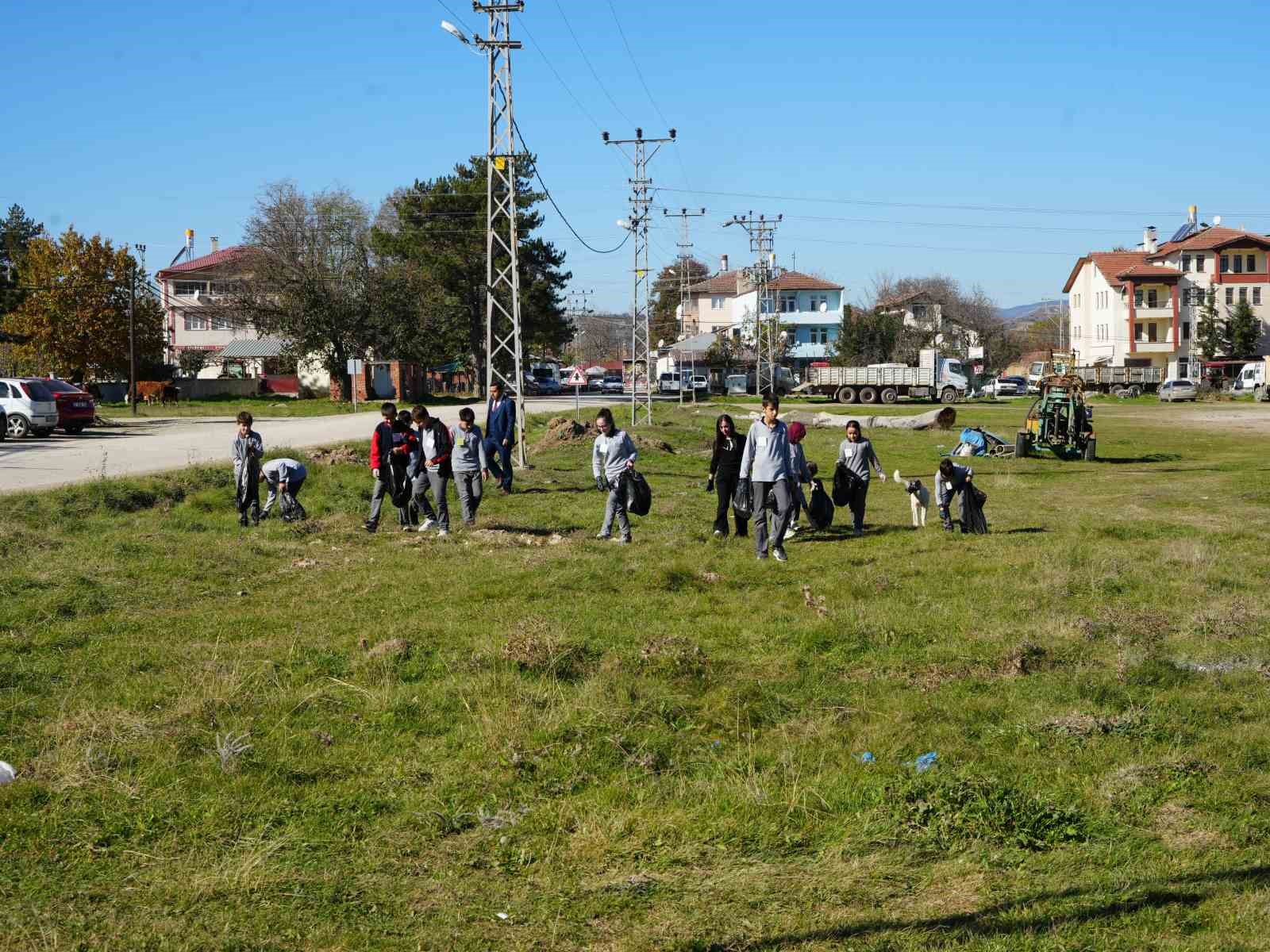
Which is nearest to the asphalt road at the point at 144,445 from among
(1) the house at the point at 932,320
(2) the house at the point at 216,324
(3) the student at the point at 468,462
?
(3) the student at the point at 468,462

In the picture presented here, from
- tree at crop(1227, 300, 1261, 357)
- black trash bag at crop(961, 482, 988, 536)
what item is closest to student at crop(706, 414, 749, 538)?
black trash bag at crop(961, 482, 988, 536)

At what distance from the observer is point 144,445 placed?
30969 millimetres

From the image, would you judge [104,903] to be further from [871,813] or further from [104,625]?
[104,625]

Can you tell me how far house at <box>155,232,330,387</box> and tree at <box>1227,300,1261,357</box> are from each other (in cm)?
6129

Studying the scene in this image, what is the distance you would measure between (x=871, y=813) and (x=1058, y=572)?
21.7 ft

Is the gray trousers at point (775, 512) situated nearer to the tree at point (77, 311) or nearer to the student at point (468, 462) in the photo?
the student at point (468, 462)

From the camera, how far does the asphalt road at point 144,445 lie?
23.0 metres

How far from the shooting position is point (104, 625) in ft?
33.2

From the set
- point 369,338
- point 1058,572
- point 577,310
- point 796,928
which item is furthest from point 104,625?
point 577,310

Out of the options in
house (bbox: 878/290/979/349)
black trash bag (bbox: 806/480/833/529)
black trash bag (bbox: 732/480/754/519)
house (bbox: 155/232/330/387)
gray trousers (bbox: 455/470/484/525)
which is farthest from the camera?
house (bbox: 878/290/979/349)

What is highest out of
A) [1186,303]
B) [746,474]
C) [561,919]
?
[1186,303]

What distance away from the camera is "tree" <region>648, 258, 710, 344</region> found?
13350 centimetres

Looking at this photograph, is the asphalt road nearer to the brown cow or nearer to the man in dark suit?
the man in dark suit

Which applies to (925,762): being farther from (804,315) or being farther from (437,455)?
(804,315)
